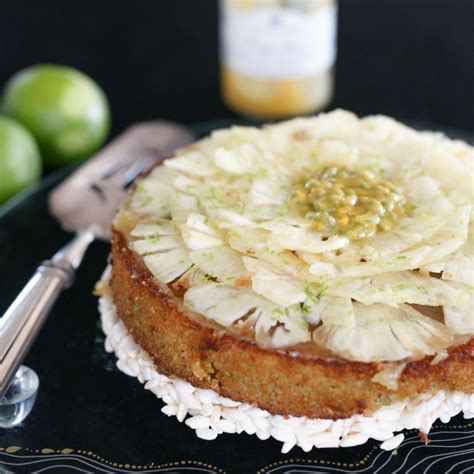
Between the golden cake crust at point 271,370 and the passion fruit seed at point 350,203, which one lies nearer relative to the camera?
the golden cake crust at point 271,370

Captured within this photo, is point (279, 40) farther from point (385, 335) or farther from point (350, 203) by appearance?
point (385, 335)

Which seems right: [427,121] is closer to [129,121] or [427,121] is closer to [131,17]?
[129,121]

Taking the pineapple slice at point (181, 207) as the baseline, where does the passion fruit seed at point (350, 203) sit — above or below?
above

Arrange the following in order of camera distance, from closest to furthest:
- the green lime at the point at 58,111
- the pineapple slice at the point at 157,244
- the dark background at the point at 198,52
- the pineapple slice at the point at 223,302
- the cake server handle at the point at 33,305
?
1. the pineapple slice at the point at 223,302
2. the cake server handle at the point at 33,305
3. the pineapple slice at the point at 157,244
4. the green lime at the point at 58,111
5. the dark background at the point at 198,52

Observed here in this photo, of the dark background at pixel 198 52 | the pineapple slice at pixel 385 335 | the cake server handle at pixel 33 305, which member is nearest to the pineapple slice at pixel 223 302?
the pineapple slice at pixel 385 335

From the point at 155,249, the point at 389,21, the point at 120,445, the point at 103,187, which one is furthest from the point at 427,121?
the point at 120,445

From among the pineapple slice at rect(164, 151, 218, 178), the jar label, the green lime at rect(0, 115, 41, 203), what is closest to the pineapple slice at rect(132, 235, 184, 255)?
the pineapple slice at rect(164, 151, 218, 178)

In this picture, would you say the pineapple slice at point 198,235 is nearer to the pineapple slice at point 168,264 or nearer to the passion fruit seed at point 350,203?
the pineapple slice at point 168,264

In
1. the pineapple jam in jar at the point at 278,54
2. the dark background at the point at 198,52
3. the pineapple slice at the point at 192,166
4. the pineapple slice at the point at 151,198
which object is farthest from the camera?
the dark background at the point at 198,52
